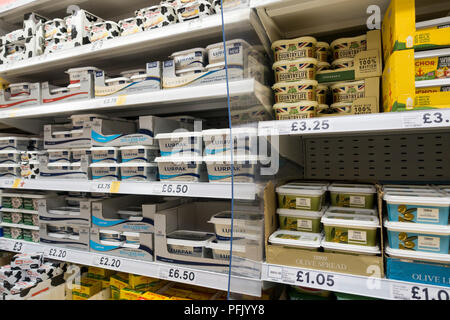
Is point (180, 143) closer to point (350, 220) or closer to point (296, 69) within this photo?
point (296, 69)

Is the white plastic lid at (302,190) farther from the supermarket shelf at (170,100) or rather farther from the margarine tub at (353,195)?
the supermarket shelf at (170,100)

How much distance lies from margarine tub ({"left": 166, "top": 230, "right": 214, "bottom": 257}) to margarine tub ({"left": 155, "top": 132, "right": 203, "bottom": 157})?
1.29 feet

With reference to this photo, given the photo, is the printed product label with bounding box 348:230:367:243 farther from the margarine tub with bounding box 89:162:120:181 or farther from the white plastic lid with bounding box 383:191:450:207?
the margarine tub with bounding box 89:162:120:181

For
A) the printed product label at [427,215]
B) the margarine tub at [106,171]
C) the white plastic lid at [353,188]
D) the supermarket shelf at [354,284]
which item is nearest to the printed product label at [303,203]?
the white plastic lid at [353,188]

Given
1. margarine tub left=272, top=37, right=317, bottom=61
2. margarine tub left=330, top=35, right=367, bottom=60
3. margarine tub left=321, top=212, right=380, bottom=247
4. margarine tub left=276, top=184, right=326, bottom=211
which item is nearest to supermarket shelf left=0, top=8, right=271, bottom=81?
margarine tub left=272, top=37, right=317, bottom=61

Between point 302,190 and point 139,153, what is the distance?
0.80 metres

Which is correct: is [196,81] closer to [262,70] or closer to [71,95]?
[262,70]

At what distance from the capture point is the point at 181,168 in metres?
1.24

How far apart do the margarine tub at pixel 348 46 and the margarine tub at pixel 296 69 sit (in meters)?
0.14

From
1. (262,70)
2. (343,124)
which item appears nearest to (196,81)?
(262,70)

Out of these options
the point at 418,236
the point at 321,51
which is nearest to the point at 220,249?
the point at 418,236

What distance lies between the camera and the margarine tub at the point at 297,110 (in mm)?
956

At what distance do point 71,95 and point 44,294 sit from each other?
107 centimetres

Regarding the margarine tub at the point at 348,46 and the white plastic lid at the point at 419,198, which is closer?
the white plastic lid at the point at 419,198
